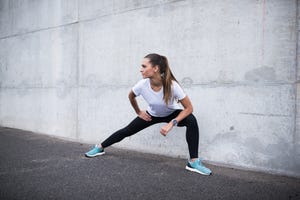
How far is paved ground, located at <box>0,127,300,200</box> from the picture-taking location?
2.44 metres

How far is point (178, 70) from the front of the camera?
393 cm

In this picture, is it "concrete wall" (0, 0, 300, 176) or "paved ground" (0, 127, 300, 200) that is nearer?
"paved ground" (0, 127, 300, 200)

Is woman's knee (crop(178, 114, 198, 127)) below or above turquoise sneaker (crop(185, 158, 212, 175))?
above

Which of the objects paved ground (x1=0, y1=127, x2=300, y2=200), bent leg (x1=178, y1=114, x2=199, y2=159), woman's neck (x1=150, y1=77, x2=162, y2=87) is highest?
woman's neck (x1=150, y1=77, x2=162, y2=87)

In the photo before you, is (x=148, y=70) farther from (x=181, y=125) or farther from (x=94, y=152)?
(x=94, y=152)

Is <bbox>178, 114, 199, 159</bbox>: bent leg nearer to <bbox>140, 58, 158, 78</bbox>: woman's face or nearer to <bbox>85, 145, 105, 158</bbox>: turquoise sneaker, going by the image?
<bbox>140, 58, 158, 78</bbox>: woman's face

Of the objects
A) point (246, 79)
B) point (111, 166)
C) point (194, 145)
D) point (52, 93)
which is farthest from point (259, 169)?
point (52, 93)

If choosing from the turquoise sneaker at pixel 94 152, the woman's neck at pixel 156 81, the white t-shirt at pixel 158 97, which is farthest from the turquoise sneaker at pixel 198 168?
the turquoise sneaker at pixel 94 152

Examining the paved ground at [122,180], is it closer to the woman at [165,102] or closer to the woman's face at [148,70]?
the woman at [165,102]

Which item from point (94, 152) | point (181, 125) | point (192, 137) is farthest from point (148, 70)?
point (94, 152)

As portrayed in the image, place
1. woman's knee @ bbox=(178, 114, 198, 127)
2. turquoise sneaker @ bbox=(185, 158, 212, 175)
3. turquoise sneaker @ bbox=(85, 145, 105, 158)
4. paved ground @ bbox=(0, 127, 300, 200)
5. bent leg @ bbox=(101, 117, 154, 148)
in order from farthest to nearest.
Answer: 1. turquoise sneaker @ bbox=(85, 145, 105, 158)
2. bent leg @ bbox=(101, 117, 154, 148)
3. woman's knee @ bbox=(178, 114, 198, 127)
4. turquoise sneaker @ bbox=(185, 158, 212, 175)
5. paved ground @ bbox=(0, 127, 300, 200)

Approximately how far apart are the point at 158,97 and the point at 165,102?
11cm

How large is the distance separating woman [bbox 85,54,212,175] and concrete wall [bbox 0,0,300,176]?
496 millimetres

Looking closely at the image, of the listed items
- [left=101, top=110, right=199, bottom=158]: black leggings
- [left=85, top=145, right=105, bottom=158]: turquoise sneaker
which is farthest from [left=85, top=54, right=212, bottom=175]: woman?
[left=85, top=145, right=105, bottom=158]: turquoise sneaker
